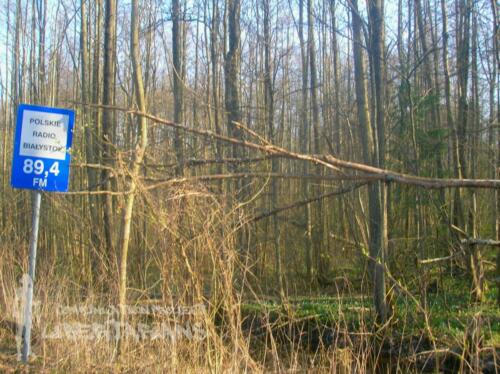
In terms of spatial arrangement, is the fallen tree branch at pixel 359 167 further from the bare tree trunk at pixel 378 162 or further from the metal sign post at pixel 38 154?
the bare tree trunk at pixel 378 162

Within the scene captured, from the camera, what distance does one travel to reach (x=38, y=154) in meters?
5.20

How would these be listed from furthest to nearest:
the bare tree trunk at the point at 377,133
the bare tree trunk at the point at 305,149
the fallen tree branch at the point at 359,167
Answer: the bare tree trunk at the point at 305,149 → the bare tree trunk at the point at 377,133 → the fallen tree branch at the point at 359,167

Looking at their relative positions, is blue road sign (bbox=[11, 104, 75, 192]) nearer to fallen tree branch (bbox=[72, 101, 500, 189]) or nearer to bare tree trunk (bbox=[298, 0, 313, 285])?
fallen tree branch (bbox=[72, 101, 500, 189])

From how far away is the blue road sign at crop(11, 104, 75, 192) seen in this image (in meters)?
5.16

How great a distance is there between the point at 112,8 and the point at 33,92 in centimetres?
760

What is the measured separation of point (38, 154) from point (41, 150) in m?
0.05

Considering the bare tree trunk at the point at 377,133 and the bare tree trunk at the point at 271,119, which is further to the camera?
the bare tree trunk at the point at 271,119

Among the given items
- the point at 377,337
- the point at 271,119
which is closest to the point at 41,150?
the point at 377,337

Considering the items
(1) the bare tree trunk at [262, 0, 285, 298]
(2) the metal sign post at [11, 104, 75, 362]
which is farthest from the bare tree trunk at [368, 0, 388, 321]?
(2) the metal sign post at [11, 104, 75, 362]

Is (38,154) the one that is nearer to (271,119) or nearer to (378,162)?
(378,162)

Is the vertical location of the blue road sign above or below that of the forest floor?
above

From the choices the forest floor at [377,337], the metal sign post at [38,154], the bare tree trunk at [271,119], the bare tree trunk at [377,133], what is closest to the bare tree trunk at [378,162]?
the bare tree trunk at [377,133]

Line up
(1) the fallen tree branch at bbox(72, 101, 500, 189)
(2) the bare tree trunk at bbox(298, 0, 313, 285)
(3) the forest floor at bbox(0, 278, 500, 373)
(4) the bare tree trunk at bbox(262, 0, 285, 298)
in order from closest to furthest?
(1) the fallen tree branch at bbox(72, 101, 500, 189) < (3) the forest floor at bbox(0, 278, 500, 373) < (4) the bare tree trunk at bbox(262, 0, 285, 298) < (2) the bare tree trunk at bbox(298, 0, 313, 285)

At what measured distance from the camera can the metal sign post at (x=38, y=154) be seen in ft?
16.9
